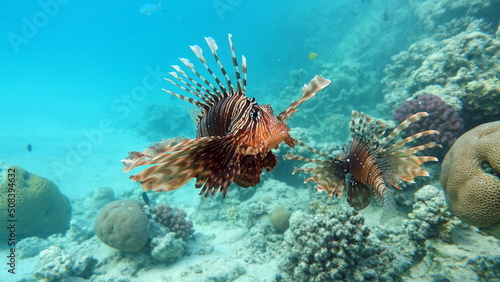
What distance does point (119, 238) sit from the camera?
237 inches

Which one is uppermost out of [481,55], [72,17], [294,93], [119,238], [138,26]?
[138,26]

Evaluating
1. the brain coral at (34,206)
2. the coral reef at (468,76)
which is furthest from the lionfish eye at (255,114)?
the brain coral at (34,206)

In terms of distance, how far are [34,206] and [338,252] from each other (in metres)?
10.6

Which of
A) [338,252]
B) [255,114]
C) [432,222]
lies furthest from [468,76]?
[255,114]

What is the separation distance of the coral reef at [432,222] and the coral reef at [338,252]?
0.81 m

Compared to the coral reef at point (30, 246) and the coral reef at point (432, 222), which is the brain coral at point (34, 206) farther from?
the coral reef at point (432, 222)

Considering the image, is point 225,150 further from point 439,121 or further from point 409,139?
point 439,121

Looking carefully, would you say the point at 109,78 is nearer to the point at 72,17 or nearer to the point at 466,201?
the point at 72,17

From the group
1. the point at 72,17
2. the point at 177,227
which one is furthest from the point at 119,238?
the point at 72,17

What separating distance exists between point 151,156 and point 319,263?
341 cm

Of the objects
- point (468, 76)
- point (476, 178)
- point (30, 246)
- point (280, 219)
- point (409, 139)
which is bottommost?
point (30, 246)

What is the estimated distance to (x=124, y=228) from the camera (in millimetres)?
6066

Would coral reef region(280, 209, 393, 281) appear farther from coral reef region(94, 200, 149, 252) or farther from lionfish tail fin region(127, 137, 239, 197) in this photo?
coral reef region(94, 200, 149, 252)

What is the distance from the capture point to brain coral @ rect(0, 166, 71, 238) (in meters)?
8.39
